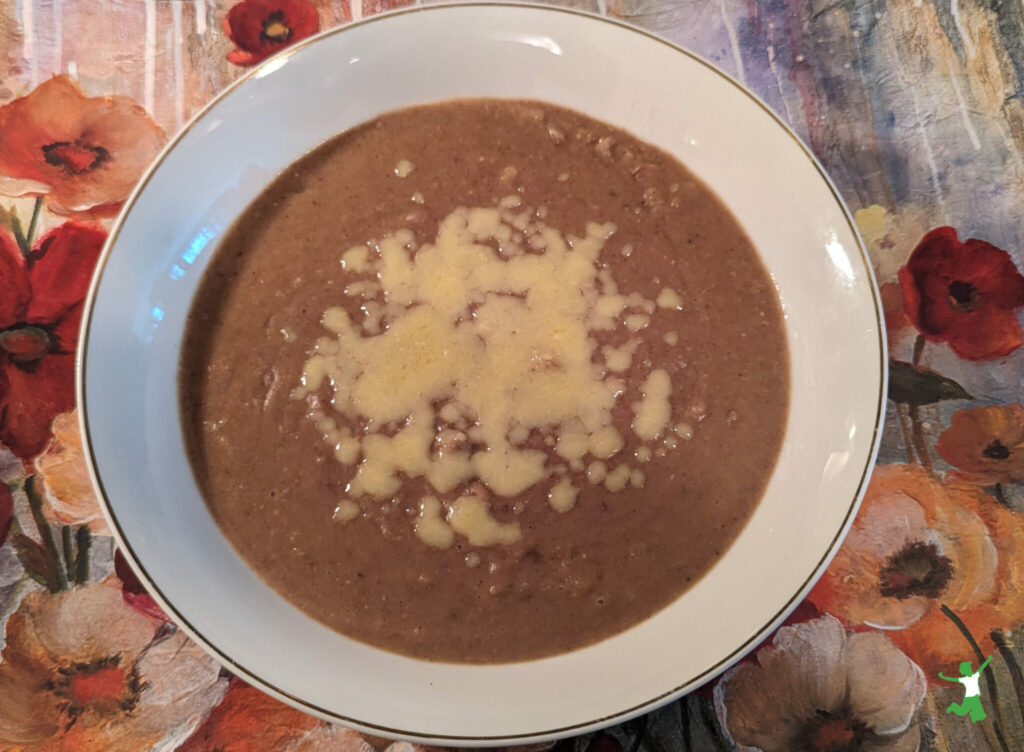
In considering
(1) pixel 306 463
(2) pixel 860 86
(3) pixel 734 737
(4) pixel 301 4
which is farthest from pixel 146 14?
(3) pixel 734 737

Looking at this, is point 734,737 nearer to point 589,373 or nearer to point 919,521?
point 919,521

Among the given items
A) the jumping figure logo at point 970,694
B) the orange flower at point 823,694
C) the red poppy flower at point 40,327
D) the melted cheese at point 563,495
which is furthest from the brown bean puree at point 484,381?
the jumping figure logo at point 970,694

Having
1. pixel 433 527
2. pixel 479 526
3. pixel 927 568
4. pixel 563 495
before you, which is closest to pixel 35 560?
pixel 433 527

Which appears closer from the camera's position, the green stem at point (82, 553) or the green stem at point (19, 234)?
the green stem at point (82, 553)

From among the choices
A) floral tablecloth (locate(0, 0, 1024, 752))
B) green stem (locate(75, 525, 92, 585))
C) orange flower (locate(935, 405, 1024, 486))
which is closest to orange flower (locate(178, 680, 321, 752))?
floral tablecloth (locate(0, 0, 1024, 752))

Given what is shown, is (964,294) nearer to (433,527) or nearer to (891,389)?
(891,389)

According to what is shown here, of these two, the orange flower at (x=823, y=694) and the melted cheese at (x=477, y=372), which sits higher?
the melted cheese at (x=477, y=372)

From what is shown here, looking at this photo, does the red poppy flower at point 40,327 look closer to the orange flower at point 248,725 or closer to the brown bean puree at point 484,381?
the brown bean puree at point 484,381
